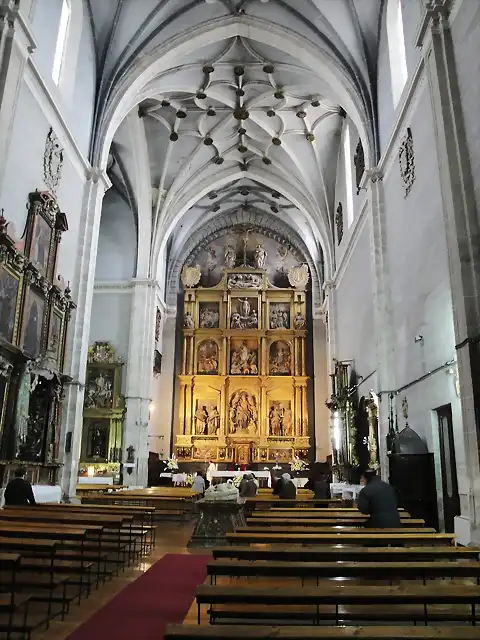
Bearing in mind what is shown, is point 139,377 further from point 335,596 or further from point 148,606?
point 335,596

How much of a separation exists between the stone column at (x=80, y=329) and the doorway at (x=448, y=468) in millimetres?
8453

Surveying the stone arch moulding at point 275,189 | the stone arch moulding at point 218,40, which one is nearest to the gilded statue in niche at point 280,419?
the stone arch moulding at point 275,189

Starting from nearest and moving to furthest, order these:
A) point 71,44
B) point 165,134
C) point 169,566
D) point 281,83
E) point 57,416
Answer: point 169,566
point 57,416
point 71,44
point 281,83
point 165,134

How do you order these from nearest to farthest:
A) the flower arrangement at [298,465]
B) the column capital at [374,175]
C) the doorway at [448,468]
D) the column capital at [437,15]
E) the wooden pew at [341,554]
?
the wooden pew at [341,554] → the column capital at [437,15] → the doorway at [448,468] → the column capital at [374,175] → the flower arrangement at [298,465]

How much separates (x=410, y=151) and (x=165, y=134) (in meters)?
12.5

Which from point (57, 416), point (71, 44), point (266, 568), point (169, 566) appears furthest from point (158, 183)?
point (266, 568)

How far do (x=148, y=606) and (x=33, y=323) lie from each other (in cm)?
789

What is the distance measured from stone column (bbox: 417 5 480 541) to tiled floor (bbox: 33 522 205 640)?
4.33m

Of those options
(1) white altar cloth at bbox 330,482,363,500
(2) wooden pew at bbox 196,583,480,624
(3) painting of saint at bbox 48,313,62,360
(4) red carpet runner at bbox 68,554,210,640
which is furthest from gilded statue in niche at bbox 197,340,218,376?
(2) wooden pew at bbox 196,583,480,624

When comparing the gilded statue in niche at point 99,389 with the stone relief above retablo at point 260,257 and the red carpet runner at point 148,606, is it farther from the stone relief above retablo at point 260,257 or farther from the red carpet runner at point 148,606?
the red carpet runner at point 148,606

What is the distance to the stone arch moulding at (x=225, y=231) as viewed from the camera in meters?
29.1

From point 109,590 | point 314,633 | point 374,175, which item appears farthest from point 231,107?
point 314,633

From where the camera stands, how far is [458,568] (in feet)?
12.4

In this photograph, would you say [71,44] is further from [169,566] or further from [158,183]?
[169,566]
